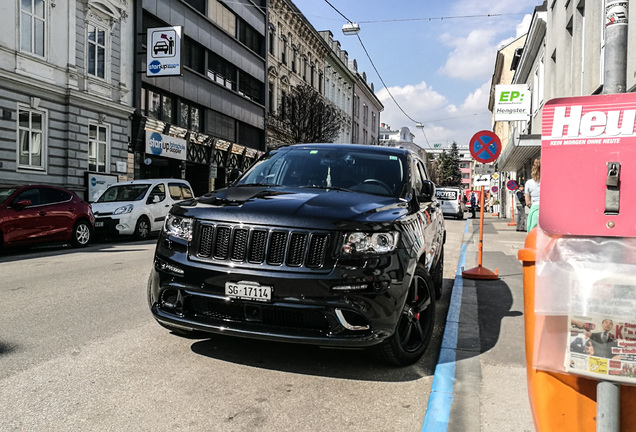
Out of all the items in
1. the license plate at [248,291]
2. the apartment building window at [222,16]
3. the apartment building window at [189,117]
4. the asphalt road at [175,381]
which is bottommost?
the asphalt road at [175,381]

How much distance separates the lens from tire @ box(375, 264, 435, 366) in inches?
147

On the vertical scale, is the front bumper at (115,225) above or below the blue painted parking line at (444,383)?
above

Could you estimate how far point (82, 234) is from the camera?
12781 millimetres

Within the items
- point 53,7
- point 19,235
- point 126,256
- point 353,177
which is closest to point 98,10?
point 53,7

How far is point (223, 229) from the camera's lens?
363 centimetres

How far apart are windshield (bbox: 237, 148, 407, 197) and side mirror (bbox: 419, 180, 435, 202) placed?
0.96 ft

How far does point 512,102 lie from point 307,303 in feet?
76.7

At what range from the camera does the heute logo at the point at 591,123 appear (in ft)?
6.76

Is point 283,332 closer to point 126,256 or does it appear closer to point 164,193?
point 126,256

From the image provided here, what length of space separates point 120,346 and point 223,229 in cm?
141

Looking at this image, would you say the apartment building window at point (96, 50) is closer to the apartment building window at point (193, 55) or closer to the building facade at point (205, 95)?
the building facade at point (205, 95)

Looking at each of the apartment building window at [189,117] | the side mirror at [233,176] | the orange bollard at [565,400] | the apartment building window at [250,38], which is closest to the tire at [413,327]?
the orange bollard at [565,400]

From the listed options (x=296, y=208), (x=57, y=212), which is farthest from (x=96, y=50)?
(x=296, y=208)

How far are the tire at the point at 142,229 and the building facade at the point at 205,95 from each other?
9.51m
